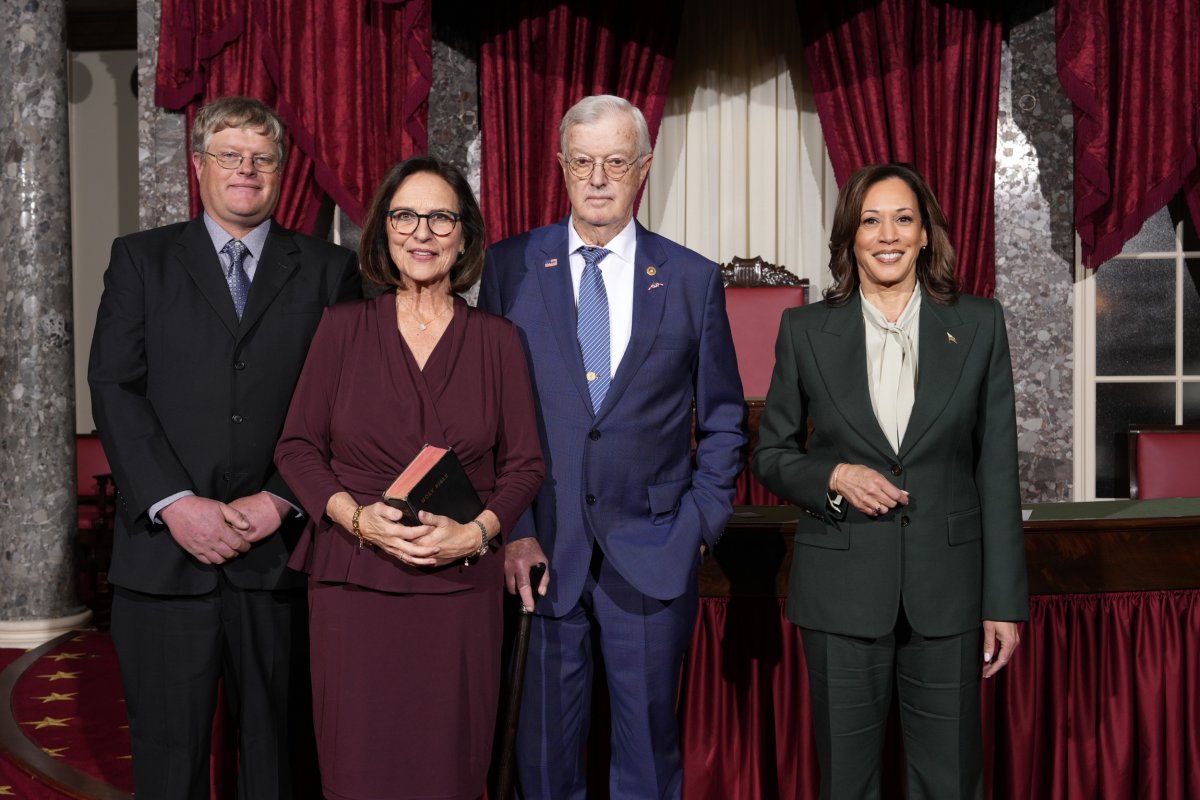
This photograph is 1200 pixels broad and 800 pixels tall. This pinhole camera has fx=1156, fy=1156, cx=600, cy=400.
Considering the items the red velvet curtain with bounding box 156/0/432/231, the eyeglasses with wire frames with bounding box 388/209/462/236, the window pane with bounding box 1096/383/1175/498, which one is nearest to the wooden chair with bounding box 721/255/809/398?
the window pane with bounding box 1096/383/1175/498

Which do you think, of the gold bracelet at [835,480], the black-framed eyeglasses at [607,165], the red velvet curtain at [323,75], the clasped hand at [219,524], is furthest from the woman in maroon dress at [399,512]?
the red velvet curtain at [323,75]

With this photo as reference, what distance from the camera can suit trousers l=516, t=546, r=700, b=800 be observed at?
2.13 m

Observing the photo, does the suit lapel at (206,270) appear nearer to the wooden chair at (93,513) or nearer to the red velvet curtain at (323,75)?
the red velvet curtain at (323,75)

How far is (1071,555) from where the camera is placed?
106 inches

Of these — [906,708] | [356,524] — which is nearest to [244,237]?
[356,524]

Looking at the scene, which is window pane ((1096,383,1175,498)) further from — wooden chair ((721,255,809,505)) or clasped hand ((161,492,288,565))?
clasped hand ((161,492,288,565))

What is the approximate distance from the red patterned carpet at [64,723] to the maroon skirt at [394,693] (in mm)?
1400

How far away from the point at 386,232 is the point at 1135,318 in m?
4.48

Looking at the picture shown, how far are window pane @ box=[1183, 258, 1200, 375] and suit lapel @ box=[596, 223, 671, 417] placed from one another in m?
4.19

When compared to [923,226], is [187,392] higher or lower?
lower

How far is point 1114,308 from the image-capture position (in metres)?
5.45

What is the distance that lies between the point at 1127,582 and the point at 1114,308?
3098 millimetres

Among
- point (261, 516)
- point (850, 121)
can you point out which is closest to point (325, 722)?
point (261, 516)

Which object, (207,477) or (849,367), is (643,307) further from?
(207,477)
